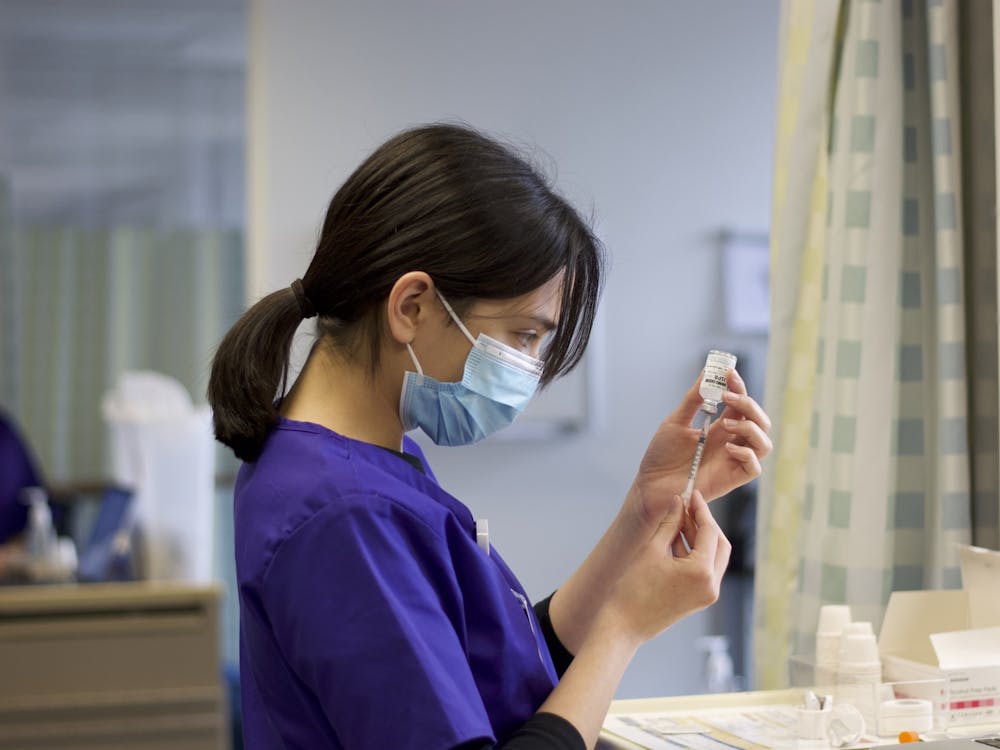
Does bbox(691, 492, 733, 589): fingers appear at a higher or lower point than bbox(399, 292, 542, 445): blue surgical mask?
lower

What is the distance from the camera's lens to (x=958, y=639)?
1.18 metres

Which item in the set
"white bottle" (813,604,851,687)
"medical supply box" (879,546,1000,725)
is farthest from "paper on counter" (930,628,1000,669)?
"white bottle" (813,604,851,687)

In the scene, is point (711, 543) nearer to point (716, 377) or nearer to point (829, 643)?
point (716, 377)

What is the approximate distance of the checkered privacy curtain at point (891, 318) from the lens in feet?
5.02

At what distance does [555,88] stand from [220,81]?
195 centimetres

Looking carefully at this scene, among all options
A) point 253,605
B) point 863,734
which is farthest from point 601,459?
point 253,605

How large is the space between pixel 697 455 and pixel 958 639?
34 centimetres

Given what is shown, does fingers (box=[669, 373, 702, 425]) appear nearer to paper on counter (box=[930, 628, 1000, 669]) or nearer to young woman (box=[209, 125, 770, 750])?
young woman (box=[209, 125, 770, 750])

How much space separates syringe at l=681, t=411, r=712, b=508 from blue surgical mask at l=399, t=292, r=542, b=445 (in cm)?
19

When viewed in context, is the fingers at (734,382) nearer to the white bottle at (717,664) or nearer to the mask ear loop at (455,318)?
the mask ear loop at (455,318)

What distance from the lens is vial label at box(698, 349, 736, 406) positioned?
1.12 metres

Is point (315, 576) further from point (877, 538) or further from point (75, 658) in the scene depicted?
point (75, 658)

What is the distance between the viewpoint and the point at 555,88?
3006mm

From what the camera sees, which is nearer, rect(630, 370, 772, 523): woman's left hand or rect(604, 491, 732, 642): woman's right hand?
rect(604, 491, 732, 642): woman's right hand
